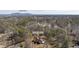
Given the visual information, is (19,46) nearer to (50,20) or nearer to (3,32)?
(3,32)
